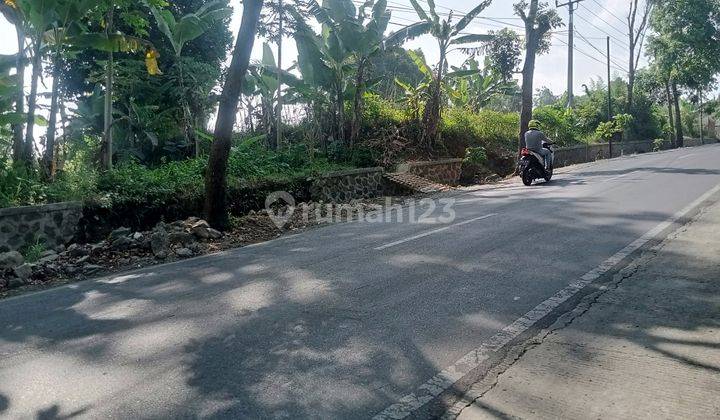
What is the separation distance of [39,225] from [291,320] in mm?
6450

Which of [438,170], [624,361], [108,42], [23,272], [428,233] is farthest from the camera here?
[438,170]

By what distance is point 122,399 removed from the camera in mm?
3971

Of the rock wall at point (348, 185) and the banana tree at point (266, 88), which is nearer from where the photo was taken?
the rock wall at point (348, 185)

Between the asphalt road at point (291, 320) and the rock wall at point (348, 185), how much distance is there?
18.4 ft

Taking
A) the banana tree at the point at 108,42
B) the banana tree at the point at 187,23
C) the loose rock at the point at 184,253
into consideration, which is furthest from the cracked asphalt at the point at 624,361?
the banana tree at the point at 187,23

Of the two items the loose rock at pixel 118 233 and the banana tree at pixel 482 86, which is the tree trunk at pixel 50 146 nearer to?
the loose rock at pixel 118 233

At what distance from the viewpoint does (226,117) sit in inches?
439

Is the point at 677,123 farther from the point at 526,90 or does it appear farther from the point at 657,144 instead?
the point at 526,90

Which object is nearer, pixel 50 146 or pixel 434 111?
pixel 50 146

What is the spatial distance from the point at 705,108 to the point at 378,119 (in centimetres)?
5371

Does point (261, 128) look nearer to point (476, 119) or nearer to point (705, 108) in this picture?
point (476, 119)

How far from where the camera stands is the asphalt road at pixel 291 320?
4.00m

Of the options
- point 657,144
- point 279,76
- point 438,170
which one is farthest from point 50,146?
point 657,144

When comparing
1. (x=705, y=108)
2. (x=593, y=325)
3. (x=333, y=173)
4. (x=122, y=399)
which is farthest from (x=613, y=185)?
(x=705, y=108)
